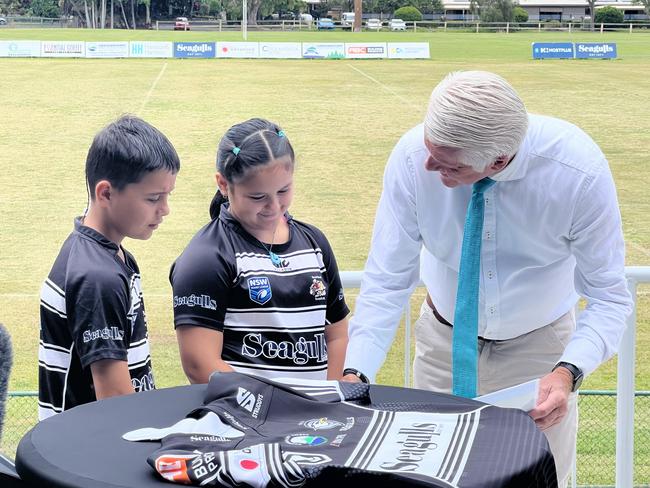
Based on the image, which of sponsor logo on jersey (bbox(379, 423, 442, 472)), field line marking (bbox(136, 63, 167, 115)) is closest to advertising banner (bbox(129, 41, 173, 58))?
field line marking (bbox(136, 63, 167, 115))

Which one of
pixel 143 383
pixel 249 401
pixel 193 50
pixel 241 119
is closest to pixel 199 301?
pixel 143 383

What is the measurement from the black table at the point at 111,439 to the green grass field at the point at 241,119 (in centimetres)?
431

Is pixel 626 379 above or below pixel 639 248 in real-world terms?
above

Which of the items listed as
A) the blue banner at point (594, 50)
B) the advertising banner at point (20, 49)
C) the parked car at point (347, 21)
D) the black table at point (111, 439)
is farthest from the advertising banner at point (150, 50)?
the black table at point (111, 439)

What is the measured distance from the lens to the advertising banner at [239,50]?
34.4 m

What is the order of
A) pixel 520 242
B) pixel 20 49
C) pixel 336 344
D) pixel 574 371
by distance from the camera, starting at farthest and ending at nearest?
pixel 20 49
pixel 336 344
pixel 520 242
pixel 574 371

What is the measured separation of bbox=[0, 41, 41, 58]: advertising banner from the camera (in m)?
33.4

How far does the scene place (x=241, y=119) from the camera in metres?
20.4

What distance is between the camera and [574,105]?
72.7ft

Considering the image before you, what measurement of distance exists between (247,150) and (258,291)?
0.35 meters

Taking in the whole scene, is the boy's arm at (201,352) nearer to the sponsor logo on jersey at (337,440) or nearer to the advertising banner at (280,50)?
the sponsor logo on jersey at (337,440)

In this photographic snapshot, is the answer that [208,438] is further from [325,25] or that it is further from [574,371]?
[325,25]

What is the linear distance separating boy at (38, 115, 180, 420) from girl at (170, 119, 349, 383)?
132mm

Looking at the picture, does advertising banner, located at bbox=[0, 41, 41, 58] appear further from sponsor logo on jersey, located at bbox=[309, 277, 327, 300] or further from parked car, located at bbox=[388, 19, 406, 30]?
sponsor logo on jersey, located at bbox=[309, 277, 327, 300]
